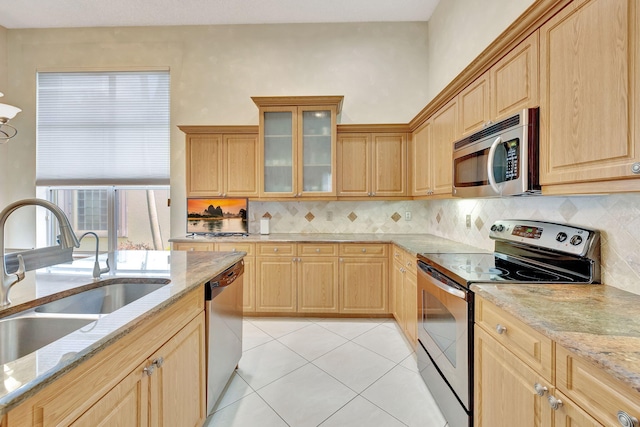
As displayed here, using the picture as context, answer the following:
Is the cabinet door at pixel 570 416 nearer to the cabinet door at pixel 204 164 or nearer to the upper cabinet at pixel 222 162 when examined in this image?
the upper cabinet at pixel 222 162

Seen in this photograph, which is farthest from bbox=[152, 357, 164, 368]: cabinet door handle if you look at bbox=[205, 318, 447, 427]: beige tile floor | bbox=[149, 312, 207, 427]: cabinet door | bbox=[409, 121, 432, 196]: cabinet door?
bbox=[409, 121, 432, 196]: cabinet door

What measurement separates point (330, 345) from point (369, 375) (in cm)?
53

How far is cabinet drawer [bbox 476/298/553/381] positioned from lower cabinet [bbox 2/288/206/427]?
1354 mm

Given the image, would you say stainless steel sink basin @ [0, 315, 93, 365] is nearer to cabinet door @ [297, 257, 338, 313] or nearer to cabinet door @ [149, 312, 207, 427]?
cabinet door @ [149, 312, 207, 427]

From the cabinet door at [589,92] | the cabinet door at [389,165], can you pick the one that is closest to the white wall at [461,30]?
the cabinet door at [389,165]

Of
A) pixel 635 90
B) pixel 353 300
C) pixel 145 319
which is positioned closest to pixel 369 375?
pixel 353 300

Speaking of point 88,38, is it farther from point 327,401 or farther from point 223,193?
point 327,401

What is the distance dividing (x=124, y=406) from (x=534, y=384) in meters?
1.38

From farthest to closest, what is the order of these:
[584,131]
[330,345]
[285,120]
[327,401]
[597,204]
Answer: [285,120]
[330,345]
[327,401]
[597,204]
[584,131]

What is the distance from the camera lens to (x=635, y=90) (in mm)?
979

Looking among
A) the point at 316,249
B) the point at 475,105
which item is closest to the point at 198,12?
the point at 316,249

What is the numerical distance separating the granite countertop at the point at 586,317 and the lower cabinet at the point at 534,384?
→ 0.05 metres

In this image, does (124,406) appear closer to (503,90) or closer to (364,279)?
(503,90)

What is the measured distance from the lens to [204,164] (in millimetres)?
3455
